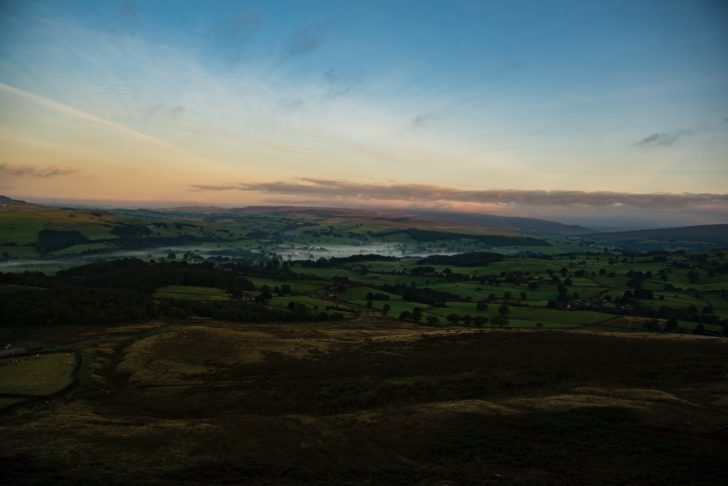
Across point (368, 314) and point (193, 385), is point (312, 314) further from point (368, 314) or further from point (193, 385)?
point (193, 385)

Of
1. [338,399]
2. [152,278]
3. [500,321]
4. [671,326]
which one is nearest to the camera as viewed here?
[338,399]

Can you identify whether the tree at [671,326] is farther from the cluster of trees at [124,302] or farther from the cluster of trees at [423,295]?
the cluster of trees at [124,302]

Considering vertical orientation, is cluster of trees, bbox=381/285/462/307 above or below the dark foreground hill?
below

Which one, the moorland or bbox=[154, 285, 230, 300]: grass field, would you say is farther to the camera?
bbox=[154, 285, 230, 300]: grass field

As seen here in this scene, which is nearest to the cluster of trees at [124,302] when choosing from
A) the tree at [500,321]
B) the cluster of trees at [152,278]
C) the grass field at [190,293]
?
the cluster of trees at [152,278]

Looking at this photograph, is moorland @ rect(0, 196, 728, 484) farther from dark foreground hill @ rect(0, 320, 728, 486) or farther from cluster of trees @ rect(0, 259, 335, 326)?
cluster of trees @ rect(0, 259, 335, 326)

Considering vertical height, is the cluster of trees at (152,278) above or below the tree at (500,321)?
above

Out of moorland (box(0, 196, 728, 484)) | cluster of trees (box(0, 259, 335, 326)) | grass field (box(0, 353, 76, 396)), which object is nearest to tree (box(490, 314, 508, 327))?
moorland (box(0, 196, 728, 484))

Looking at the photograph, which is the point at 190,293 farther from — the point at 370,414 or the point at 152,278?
the point at 370,414

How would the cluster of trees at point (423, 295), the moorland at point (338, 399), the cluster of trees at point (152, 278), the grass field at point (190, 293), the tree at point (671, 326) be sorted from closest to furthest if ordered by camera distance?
the moorland at point (338, 399) → the tree at point (671, 326) → the grass field at point (190, 293) → the cluster of trees at point (152, 278) → the cluster of trees at point (423, 295)

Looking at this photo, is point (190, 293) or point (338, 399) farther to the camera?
point (190, 293)

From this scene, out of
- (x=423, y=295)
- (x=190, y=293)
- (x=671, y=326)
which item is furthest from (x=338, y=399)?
(x=423, y=295)
